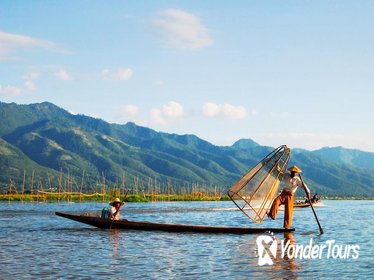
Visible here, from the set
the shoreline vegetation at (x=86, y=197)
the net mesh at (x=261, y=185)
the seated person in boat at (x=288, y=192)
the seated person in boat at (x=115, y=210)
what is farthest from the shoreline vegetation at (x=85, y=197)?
the seated person in boat at (x=288, y=192)

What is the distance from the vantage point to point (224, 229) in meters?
28.4

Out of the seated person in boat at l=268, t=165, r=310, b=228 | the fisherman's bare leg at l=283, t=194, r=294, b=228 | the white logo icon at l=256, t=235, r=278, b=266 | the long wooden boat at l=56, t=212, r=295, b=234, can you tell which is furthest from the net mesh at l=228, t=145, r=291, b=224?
the white logo icon at l=256, t=235, r=278, b=266

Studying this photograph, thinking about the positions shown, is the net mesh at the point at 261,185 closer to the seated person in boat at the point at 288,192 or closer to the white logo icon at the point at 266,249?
the seated person in boat at the point at 288,192

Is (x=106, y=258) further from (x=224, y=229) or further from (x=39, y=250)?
(x=224, y=229)

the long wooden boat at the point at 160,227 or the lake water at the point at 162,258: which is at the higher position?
the long wooden boat at the point at 160,227

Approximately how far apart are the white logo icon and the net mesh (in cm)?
170

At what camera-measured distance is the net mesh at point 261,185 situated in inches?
1082

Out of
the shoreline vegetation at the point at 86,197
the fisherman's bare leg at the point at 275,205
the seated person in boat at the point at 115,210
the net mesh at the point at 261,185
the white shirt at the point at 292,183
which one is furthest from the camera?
the shoreline vegetation at the point at 86,197

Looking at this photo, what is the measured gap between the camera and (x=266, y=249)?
22.5m

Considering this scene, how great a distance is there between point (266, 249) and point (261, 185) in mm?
5704

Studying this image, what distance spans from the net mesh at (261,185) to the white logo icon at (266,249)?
1703mm

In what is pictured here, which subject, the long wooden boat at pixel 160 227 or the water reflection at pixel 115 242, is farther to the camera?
the long wooden boat at pixel 160 227

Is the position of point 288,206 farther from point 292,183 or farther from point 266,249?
point 266,249

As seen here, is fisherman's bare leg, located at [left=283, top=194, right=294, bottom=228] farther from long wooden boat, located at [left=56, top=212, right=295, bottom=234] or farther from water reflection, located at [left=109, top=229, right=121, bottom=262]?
water reflection, located at [left=109, top=229, right=121, bottom=262]
